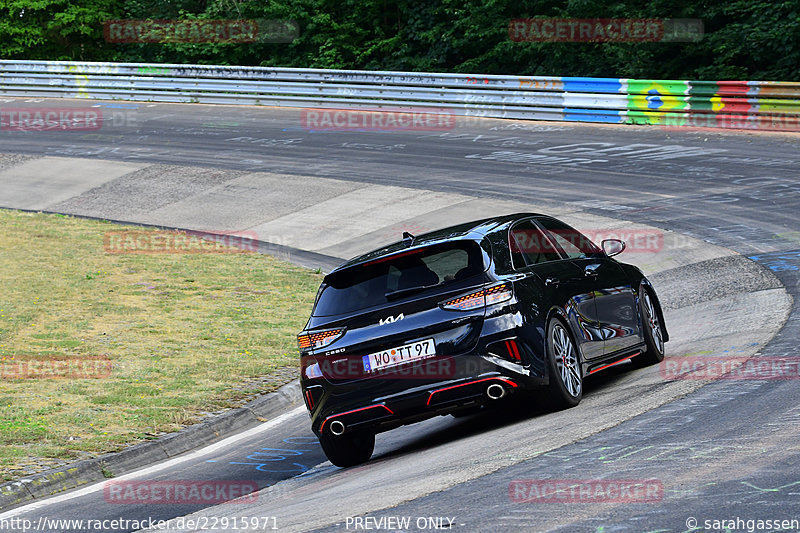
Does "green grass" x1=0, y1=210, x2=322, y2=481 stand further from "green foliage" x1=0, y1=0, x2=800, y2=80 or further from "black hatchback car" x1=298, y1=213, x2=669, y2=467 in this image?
"green foliage" x1=0, y1=0, x2=800, y2=80

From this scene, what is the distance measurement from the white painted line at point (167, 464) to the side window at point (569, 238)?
2953 mm

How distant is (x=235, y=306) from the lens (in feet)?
50.0

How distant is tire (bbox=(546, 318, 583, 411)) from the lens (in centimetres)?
802

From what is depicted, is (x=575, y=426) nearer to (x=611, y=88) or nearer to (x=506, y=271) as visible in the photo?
(x=506, y=271)

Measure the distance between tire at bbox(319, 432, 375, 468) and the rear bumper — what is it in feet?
0.71

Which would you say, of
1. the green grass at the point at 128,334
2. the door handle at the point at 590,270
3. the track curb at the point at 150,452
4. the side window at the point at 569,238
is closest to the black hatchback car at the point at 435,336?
the door handle at the point at 590,270

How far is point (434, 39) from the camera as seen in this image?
36562mm

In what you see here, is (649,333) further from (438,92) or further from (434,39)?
(434,39)

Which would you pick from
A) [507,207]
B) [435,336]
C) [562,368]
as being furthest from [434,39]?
[435,336]

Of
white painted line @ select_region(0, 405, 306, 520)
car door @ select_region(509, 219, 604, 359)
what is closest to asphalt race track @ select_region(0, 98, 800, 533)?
white painted line @ select_region(0, 405, 306, 520)

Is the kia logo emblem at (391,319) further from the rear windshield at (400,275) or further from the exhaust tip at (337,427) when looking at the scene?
the exhaust tip at (337,427)

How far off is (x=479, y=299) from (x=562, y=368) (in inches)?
35.3

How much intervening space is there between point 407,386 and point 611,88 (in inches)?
818

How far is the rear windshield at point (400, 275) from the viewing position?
8047 millimetres
